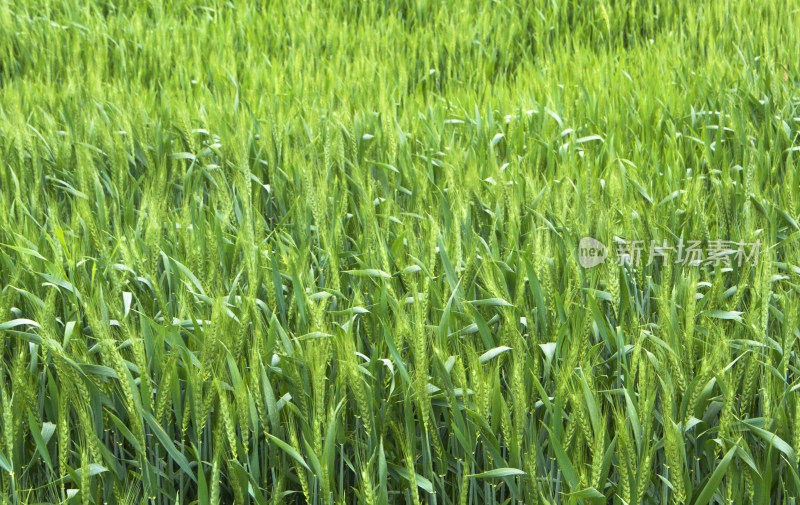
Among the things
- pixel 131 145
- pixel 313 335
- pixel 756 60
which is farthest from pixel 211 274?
pixel 756 60

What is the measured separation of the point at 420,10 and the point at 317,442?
11.2 feet

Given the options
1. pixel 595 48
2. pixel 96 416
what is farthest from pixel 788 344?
pixel 595 48

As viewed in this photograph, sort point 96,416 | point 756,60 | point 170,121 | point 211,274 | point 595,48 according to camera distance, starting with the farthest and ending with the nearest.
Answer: point 595,48 → point 756,60 → point 170,121 → point 211,274 → point 96,416

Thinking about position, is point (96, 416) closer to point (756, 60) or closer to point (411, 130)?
point (411, 130)

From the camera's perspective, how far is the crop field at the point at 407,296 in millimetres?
1181

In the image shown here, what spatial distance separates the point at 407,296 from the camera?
4.75 feet

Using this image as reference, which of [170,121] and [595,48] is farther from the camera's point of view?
[595,48]

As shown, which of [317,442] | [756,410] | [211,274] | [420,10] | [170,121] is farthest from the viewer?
[420,10]

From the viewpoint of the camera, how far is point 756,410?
1.41 m

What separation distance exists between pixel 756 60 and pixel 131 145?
2395 mm

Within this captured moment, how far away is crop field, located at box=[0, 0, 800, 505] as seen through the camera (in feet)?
3.87

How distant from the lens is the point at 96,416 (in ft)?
4.13

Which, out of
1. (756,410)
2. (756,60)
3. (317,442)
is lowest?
(756,410)

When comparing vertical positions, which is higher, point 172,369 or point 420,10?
point 420,10
